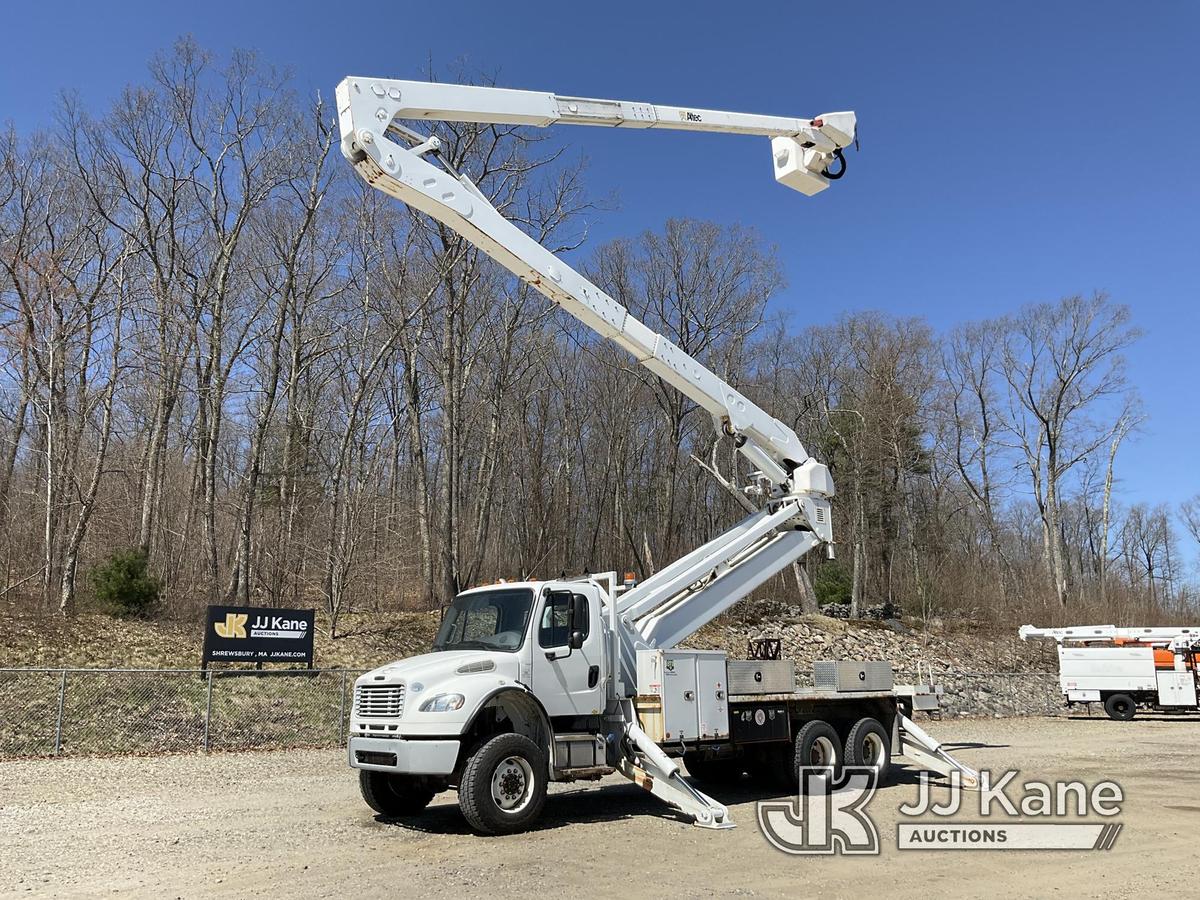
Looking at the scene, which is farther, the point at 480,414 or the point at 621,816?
the point at 480,414

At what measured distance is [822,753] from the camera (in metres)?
12.5

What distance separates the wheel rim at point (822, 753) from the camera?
488 inches

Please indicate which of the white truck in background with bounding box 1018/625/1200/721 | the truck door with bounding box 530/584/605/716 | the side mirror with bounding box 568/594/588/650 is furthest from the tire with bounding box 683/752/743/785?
the white truck in background with bounding box 1018/625/1200/721

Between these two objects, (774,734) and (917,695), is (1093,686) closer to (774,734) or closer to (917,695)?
(917,695)

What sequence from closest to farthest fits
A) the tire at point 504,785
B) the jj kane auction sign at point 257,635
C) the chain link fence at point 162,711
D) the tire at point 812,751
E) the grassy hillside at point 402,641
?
1. the tire at point 504,785
2. the tire at point 812,751
3. the chain link fence at point 162,711
4. the jj kane auction sign at point 257,635
5. the grassy hillside at point 402,641

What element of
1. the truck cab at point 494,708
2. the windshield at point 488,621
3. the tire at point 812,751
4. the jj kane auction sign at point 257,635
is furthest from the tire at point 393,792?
the jj kane auction sign at point 257,635

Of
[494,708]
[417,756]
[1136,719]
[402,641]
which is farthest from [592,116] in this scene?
[1136,719]

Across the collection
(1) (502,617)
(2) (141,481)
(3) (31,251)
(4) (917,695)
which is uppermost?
(3) (31,251)

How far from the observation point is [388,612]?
2719cm

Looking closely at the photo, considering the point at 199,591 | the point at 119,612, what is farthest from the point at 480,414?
the point at 119,612

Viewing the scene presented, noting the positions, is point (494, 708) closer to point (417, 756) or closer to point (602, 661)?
point (417, 756)

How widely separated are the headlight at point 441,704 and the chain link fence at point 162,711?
8.46 metres

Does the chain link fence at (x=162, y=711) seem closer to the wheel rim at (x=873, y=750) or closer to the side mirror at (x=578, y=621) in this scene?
the side mirror at (x=578, y=621)

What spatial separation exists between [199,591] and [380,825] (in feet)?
55.8
